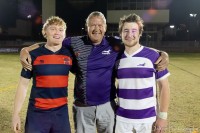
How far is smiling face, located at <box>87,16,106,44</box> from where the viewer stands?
13.1 feet

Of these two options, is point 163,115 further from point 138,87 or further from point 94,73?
point 94,73

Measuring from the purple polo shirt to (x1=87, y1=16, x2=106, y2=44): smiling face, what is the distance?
112mm

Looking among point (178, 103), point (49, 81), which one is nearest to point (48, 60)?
point (49, 81)

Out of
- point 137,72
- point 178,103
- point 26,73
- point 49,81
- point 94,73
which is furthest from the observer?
point 178,103

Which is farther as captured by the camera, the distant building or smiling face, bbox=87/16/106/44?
the distant building

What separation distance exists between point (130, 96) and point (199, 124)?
3.67 meters

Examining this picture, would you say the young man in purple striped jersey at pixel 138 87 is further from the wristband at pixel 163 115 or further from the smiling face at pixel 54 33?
the smiling face at pixel 54 33

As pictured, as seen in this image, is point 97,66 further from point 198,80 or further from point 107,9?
point 107,9

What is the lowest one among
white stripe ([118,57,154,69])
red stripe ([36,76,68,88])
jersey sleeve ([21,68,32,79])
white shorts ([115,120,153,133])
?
white shorts ([115,120,153,133])

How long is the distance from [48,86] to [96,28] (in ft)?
3.25

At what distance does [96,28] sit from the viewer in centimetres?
397

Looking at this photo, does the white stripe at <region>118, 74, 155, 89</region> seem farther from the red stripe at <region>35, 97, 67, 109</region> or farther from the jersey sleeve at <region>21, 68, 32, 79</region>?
the jersey sleeve at <region>21, 68, 32, 79</region>

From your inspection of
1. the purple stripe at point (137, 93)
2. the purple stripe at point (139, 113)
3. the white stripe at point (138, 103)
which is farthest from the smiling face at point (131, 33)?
the purple stripe at point (139, 113)

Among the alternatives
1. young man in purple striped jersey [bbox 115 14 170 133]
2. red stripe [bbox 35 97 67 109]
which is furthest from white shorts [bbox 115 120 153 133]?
red stripe [bbox 35 97 67 109]
